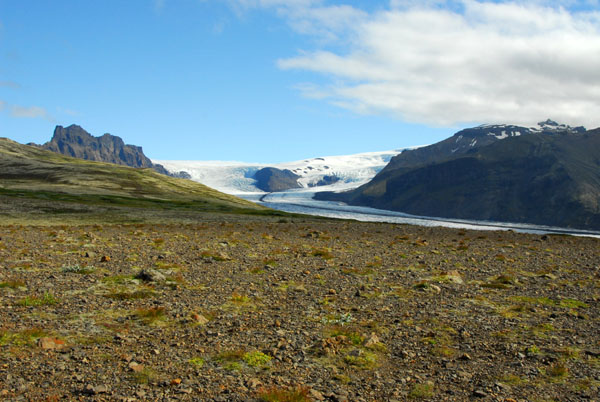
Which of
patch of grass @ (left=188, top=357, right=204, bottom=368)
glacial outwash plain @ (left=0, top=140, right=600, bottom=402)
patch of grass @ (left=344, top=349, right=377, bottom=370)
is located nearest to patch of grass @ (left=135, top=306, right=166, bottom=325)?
glacial outwash plain @ (left=0, top=140, right=600, bottom=402)

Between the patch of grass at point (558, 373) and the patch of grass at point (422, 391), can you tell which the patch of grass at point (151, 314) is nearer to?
the patch of grass at point (422, 391)

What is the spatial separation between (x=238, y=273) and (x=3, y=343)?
11.8 m

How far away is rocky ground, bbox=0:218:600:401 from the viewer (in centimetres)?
1017

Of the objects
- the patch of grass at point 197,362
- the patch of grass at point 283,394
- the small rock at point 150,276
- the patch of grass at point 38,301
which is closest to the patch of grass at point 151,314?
the patch of grass at point 38,301

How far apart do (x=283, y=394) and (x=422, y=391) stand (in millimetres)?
3042

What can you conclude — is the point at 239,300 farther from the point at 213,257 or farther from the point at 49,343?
the point at 213,257

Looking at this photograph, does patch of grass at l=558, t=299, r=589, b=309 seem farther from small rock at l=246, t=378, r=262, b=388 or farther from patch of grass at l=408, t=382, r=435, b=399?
small rock at l=246, t=378, r=262, b=388

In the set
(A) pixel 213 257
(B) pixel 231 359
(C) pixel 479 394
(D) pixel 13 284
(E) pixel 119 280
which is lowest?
(C) pixel 479 394

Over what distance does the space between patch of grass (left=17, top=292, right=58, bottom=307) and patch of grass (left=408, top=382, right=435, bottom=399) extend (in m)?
11.9

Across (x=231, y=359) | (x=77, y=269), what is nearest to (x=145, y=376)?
(x=231, y=359)

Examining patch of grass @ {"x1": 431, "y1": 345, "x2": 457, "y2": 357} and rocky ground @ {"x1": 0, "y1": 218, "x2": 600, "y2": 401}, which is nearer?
rocky ground @ {"x1": 0, "y1": 218, "x2": 600, "y2": 401}

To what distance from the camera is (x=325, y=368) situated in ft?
37.2

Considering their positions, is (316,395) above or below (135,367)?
below

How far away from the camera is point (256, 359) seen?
37.9 feet
